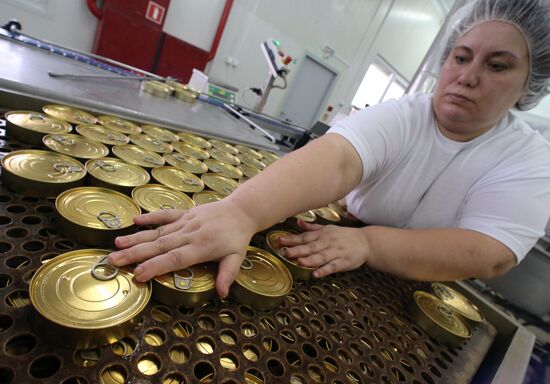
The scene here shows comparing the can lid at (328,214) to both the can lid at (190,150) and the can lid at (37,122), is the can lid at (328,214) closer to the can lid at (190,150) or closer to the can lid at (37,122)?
the can lid at (190,150)

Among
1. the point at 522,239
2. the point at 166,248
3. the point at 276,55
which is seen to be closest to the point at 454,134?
the point at 522,239

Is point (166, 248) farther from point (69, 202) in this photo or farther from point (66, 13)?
point (66, 13)

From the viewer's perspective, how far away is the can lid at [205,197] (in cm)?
96

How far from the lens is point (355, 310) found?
2.83 ft

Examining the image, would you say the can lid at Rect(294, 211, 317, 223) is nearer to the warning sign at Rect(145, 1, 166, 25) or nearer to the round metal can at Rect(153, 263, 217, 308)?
the round metal can at Rect(153, 263, 217, 308)

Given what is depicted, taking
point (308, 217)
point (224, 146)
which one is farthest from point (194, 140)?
point (308, 217)

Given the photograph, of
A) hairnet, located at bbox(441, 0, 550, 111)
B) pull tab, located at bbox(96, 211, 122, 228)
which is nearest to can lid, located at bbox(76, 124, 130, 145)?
pull tab, located at bbox(96, 211, 122, 228)

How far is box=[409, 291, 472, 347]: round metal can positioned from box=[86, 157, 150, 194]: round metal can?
946 millimetres

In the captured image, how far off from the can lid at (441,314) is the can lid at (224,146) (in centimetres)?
106

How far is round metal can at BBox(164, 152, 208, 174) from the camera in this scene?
3.72 ft

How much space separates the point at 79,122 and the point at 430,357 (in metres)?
1.40

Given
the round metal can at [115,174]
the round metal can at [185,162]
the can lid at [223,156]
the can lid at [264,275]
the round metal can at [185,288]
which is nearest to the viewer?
the round metal can at [185,288]

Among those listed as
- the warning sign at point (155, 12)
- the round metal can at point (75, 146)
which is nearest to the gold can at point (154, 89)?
the round metal can at point (75, 146)

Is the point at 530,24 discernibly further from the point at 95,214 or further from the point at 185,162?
the point at 95,214
